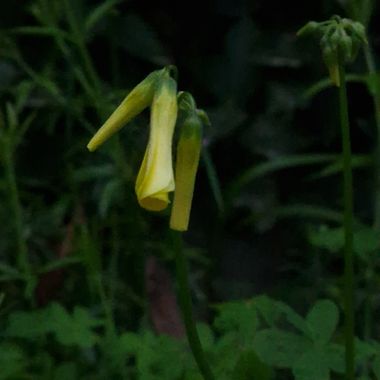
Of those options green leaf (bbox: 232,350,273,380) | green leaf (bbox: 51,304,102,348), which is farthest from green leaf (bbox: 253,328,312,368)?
green leaf (bbox: 51,304,102,348)

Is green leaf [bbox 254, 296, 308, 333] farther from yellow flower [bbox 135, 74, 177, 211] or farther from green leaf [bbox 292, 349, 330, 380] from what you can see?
yellow flower [bbox 135, 74, 177, 211]

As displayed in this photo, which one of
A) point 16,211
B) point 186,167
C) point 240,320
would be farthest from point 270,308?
point 16,211

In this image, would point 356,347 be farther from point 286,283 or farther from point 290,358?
point 286,283

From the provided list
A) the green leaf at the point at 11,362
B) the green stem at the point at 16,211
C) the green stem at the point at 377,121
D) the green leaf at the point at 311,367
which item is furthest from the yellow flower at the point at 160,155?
the green stem at the point at 16,211

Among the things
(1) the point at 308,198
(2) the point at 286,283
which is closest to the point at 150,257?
(2) the point at 286,283

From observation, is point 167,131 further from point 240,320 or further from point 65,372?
point 65,372

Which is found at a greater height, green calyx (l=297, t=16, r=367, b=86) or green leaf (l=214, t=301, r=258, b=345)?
green calyx (l=297, t=16, r=367, b=86)

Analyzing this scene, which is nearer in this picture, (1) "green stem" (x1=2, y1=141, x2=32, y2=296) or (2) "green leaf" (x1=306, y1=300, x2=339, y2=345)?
(2) "green leaf" (x1=306, y1=300, x2=339, y2=345)
